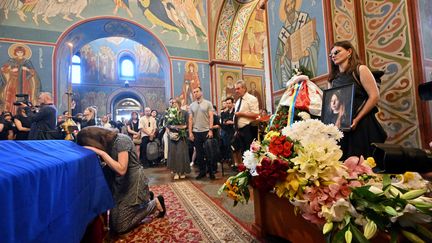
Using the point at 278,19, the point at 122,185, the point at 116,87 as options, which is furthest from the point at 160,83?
the point at 122,185

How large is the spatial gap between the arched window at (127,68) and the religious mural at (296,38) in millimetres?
16033

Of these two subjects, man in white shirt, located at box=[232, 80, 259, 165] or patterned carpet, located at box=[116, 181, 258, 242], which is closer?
patterned carpet, located at box=[116, 181, 258, 242]

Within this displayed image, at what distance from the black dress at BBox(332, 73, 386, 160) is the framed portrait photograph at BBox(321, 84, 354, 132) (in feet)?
0.19

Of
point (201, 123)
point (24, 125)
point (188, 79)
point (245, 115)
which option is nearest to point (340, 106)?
point (245, 115)

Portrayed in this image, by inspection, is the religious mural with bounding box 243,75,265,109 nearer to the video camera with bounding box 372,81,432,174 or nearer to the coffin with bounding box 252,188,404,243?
the coffin with bounding box 252,188,404,243

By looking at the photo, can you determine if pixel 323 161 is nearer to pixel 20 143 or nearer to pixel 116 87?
pixel 20 143

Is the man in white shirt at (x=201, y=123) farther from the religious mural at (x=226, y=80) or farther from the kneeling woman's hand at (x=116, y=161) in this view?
the religious mural at (x=226, y=80)

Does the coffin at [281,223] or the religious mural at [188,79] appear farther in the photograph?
the religious mural at [188,79]

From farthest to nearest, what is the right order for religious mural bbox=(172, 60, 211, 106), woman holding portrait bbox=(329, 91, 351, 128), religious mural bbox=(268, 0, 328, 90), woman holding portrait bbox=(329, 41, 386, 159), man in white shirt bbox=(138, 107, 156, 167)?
1. religious mural bbox=(172, 60, 211, 106)
2. man in white shirt bbox=(138, 107, 156, 167)
3. religious mural bbox=(268, 0, 328, 90)
4. woman holding portrait bbox=(329, 91, 351, 128)
5. woman holding portrait bbox=(329, 41, 386, 159)

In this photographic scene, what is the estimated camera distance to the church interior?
235cm

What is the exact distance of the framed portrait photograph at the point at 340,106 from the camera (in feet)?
6.08

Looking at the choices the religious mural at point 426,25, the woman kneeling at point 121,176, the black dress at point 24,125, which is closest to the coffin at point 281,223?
the woman kneeling at point 121,176

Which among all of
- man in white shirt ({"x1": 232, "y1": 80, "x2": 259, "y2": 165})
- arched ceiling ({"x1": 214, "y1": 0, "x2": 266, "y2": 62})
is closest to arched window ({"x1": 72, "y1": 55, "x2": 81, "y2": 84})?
arched ceiling ({"x1": 214, "y1": 0, "x2": 266, "y2": 62})

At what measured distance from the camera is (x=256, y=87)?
10438 mm
